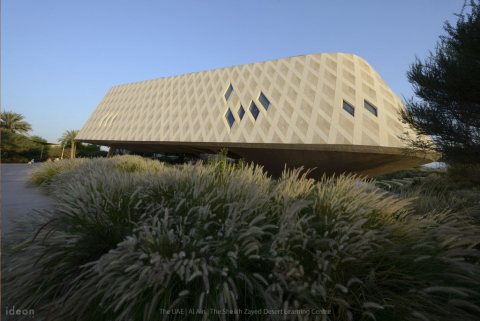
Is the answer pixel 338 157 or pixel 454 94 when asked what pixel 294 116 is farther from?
pixel 454 94

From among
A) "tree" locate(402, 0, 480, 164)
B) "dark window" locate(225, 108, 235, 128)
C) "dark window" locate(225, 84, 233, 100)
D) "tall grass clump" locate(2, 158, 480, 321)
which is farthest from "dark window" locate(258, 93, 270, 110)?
"tall grass clump" locate(2, 158, 480, 321)

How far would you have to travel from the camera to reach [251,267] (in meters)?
2.78

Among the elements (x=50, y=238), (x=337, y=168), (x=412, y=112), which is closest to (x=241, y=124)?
(x=337, y=168)

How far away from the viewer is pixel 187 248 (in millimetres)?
2691

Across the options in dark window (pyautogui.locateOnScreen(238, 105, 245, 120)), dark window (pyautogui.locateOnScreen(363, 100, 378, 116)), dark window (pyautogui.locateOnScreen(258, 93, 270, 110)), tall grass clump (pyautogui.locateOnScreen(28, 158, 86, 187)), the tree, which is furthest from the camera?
dark window (pyautogui.locateOnScreen(238, 105, 245, 120))

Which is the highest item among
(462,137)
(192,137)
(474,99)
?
(192,137)

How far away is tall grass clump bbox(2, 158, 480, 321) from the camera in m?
2.38

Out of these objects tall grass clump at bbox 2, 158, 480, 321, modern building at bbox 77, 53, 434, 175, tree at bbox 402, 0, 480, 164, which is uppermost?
modern building at bbox 77, 53, 434, 175

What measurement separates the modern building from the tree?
11389 millimetres

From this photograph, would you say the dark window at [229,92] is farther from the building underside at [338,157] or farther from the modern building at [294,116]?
the building underside at [338,157]

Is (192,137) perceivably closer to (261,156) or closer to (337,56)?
(261,156)

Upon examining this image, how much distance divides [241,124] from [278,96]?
3438 millimetres

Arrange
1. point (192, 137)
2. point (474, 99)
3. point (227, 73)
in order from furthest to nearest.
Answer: point (227, 73) → point (192, 137) → point (474, 99)

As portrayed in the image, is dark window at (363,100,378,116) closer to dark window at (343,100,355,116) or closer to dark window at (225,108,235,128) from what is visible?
dark window at (343,100,355,116)
